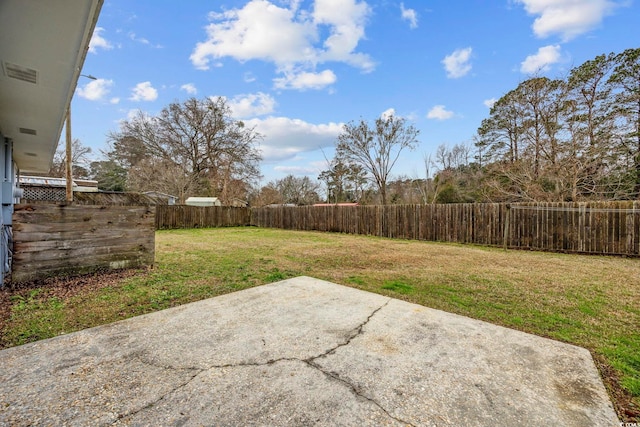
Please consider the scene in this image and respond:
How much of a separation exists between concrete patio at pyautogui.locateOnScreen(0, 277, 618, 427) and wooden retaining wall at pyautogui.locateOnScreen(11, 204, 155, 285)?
248 cm

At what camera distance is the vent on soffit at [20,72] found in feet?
8.05

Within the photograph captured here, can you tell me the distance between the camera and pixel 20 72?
2549 mm

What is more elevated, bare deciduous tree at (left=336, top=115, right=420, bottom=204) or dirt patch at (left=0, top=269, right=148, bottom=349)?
bare deciduous tree at (left=336, top=115, right=420, bottom=204)

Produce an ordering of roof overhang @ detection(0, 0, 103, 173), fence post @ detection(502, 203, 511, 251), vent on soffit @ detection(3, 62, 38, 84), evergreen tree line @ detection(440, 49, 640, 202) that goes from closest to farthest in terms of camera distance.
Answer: roof overhang @ detection(0, 0, 103, 173) < vent on soffit @ detection(3, 62, 38, 84) < fence post @ detection(502, 203, 511, 251) < evergreen tree line @ detection(440, 49, 640, 202)

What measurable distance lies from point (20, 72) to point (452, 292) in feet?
16.9

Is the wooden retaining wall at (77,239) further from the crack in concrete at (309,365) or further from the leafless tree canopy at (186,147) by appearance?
the leafless tree canopy at (186,147)

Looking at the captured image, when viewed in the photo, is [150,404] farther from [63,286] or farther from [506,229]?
[506,229]

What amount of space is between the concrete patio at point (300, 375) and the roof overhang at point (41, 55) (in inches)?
88.3

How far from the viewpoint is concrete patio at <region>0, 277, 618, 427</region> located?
4.31 ft

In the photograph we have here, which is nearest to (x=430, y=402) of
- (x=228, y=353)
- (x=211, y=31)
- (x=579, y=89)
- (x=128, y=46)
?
(x=228, y=353)

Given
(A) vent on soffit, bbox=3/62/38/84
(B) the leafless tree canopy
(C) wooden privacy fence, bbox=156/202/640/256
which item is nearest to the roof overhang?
(A) vent on soffit, bbox=3/62/38/84

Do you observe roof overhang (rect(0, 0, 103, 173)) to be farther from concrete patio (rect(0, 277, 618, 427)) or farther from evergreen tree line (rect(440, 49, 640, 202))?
evergreen tree line (rect(440, 49, 640, 202))

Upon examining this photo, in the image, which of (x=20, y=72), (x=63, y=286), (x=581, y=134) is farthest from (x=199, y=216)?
(x=581, y=134)

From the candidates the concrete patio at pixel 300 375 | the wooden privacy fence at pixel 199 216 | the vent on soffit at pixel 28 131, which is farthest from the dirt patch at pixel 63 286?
the wooden privacy fence at pixel 199 216
